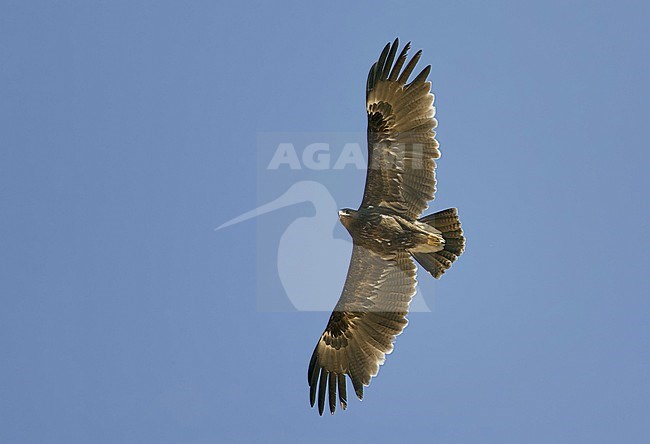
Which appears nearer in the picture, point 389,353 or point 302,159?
point 389,353

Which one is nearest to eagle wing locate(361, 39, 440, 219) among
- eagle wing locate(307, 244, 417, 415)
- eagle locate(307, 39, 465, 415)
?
eagle locate(307, 39, 465, 415)

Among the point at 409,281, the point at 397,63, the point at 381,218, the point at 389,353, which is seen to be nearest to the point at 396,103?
the point at 397,63

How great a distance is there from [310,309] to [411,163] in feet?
→ 12.4

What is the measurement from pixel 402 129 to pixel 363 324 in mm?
2824

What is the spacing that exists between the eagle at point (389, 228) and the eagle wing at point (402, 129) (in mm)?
13

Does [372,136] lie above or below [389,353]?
above

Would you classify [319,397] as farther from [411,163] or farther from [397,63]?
[397,63]

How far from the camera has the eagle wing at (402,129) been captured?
1434 cm

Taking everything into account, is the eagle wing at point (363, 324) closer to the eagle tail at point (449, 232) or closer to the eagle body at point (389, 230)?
the eagle body at point (389, 230)

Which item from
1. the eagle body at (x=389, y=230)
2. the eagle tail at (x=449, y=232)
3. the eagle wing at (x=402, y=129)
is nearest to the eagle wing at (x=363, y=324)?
the eagle body at (x=389, y=230)

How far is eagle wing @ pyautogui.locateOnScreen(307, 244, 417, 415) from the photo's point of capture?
1489 cm

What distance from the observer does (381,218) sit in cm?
1444

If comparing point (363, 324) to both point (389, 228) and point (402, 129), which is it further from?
point (402, 129)

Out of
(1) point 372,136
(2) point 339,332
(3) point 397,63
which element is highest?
(3) point 397,63
